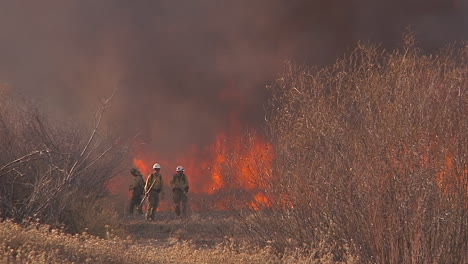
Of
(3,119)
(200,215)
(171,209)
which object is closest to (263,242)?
(3,119)

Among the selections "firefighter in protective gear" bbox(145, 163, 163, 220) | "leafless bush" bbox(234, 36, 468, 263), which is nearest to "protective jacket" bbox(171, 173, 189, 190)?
"firefighter in protective gear" bbox(145, 163, 163, 220)

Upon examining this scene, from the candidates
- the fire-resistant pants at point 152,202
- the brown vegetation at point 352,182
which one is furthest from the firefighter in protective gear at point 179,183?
the brown vegetation at point 352,182

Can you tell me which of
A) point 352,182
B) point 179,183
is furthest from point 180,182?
point 352,182

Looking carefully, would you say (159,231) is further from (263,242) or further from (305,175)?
(305,175)

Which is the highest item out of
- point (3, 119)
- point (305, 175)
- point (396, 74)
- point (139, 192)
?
point (139, 192)

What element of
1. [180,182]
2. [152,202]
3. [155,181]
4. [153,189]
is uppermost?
[180,182]

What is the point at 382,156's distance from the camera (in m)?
8.66

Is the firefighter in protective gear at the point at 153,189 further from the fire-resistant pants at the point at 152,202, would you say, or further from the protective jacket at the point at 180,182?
the protective jacket at the point at 180,182

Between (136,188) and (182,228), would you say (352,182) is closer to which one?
(182,228)

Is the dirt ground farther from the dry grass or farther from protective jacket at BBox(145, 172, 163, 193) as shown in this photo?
the dry grass

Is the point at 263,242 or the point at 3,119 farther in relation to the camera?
the point at 3,119

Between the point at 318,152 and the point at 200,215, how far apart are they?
9516mm

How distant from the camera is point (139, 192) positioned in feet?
64.0

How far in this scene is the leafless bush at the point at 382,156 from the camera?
8547 mm
